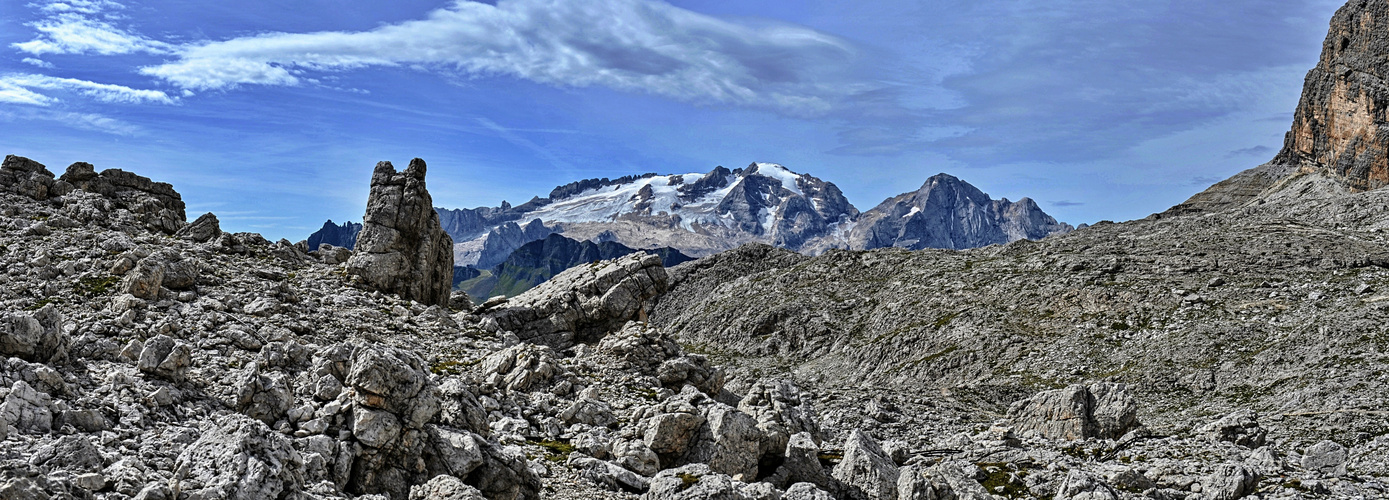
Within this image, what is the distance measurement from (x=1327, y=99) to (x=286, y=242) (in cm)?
20092

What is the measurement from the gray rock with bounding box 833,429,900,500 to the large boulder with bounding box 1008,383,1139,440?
77.8 feet

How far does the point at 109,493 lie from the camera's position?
20.5 metres

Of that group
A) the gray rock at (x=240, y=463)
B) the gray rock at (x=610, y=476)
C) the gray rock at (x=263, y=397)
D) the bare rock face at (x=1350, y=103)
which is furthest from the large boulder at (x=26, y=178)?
the bare rock face at (x=1350, y=103)

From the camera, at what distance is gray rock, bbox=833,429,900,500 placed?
35.4 m

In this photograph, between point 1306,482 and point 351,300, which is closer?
point 1306,482

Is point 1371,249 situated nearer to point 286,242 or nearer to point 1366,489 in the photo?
point 1366,489

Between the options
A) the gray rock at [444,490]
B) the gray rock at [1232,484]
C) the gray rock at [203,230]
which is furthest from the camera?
the gray rock at [203,230]

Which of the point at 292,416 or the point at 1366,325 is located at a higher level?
the point at 1366,325

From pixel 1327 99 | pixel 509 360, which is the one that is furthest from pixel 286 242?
pixel 1327 99

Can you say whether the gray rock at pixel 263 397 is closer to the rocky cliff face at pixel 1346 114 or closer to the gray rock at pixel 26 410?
the gray rock at pixel 26 410

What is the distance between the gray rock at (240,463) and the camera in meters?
21.6

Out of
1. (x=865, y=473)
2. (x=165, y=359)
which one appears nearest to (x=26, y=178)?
(x=165, y=359)

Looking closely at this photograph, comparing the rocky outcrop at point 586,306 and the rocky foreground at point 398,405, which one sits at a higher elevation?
the rocky outcrop at point 586,306

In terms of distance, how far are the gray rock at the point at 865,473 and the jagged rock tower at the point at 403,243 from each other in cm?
2600
